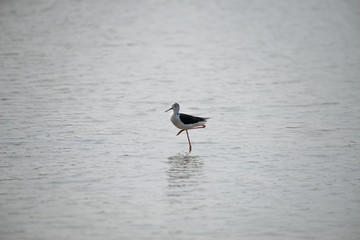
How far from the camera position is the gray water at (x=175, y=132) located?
8819 millimetres

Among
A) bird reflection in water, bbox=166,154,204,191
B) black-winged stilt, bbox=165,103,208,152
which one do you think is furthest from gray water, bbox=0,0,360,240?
black-winged stilt, bbox=165,103,208,152

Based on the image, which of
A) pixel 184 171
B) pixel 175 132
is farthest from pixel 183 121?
pixel 184 171

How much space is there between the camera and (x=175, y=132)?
592 inches

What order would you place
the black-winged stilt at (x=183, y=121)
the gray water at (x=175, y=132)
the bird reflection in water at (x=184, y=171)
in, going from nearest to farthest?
the gray water at (x=175, y=132), the bird reflection in water at (x=184, y=171), the black-winged stilt at (x=183, y=121)

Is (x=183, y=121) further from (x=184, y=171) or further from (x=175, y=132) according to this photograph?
(x=184, y=171)

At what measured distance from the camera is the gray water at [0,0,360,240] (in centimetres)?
882

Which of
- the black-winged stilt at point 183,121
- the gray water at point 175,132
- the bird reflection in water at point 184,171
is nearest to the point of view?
the gray water at point 175,132

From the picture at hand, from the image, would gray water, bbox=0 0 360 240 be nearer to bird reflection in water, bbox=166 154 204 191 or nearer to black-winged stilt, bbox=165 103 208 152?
bird reflection in water, bbox=166 154 204 191

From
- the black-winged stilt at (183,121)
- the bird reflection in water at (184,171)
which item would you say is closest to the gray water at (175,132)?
the bird reflection in water at (184,171)

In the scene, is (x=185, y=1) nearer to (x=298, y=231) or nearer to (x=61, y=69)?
(x=61, y=69)

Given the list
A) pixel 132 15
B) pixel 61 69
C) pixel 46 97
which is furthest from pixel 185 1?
pixel 46 97

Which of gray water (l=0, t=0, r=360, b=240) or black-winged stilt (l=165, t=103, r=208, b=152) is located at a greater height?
black-winged stilt (l=165, t=103, r=208, b=152)

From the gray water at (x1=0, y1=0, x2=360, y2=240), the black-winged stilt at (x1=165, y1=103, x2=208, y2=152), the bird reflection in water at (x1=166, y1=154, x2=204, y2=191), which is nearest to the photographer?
the gray water at (x1=0, y1=0, x2=360, y2=240)

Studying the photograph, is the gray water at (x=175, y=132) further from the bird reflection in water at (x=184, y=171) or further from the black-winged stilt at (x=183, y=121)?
the black-winged stilt at (x=183, y=121)
